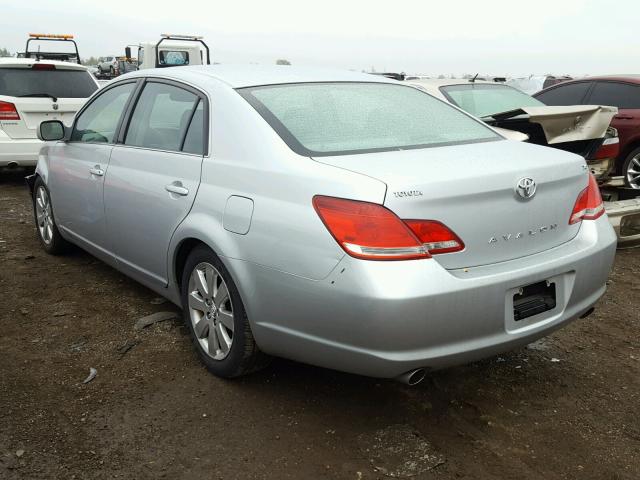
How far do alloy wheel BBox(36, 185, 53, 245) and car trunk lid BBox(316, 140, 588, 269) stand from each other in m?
3.45

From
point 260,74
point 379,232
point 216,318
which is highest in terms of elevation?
point 260,74

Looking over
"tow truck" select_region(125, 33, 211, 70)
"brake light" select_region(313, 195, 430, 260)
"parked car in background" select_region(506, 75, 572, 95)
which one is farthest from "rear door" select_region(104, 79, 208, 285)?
"parked car in background" select_region(506, 75, 572, 95)

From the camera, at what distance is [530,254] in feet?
9.37

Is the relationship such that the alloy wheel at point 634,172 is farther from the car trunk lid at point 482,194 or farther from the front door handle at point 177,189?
the front door handle at point 177,189

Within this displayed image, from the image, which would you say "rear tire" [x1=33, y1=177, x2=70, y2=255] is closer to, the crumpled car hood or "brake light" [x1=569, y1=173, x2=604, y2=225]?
the crumpled car hood

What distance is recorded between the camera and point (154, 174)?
12.1ft

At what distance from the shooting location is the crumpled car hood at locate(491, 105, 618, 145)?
212 inches

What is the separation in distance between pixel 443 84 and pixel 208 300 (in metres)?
4.78

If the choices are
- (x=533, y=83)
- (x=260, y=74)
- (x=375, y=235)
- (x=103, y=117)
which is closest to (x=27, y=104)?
(x=103, y=117)

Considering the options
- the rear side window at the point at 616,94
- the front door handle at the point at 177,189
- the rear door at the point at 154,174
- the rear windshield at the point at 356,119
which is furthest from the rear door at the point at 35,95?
the rear side window at the point at 616,94

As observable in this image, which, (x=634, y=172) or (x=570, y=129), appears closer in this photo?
(x=570, y=129)

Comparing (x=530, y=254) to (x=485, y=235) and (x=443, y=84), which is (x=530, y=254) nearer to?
(x=485, y=235)

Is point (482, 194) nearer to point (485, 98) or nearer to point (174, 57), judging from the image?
point (485, 98)

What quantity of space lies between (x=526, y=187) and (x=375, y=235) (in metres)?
0.73
